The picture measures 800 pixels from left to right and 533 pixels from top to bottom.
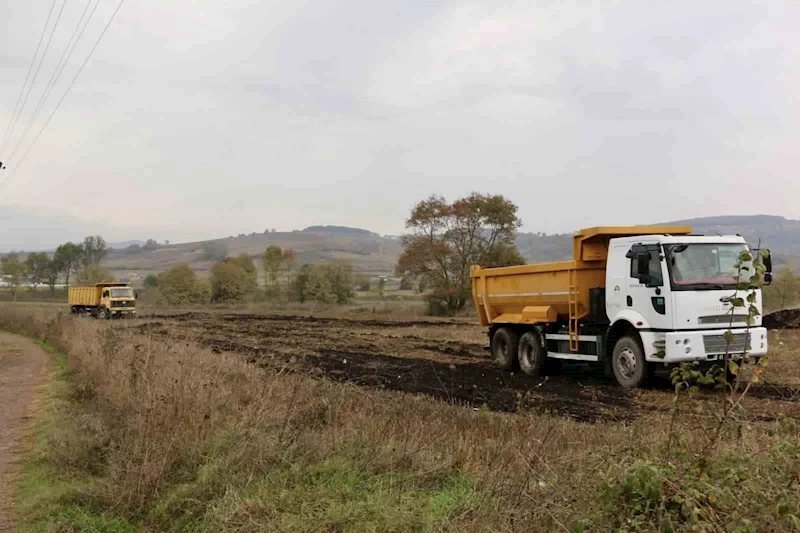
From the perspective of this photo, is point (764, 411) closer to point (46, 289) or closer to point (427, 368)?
point (427, 368)

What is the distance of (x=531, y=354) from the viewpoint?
15.7m

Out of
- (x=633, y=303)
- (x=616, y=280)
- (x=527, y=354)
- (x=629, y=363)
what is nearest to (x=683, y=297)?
(x=633, y=303)

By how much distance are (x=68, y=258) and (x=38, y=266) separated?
7.15 metres

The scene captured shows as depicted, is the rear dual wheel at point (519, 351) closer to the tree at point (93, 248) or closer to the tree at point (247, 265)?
the tree at point (247, 265)

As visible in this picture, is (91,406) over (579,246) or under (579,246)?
under

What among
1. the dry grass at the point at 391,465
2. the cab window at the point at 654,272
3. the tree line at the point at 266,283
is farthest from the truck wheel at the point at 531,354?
the tree line at the point at 266,283

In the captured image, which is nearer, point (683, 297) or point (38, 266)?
point (683, 297)

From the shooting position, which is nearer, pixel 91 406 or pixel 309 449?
pixel 309 449

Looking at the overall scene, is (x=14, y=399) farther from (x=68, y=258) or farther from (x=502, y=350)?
(x=68, y=258)

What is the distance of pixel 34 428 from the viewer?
10.4m

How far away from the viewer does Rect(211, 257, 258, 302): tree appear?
71312 mm

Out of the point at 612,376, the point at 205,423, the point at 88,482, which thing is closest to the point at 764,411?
the point at 612,376

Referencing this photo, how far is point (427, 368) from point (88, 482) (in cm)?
992

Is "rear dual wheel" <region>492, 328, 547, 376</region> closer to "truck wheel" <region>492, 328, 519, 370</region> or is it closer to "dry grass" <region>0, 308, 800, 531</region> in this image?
"truck wheel" <region>492, 328, 519, 370</region>
